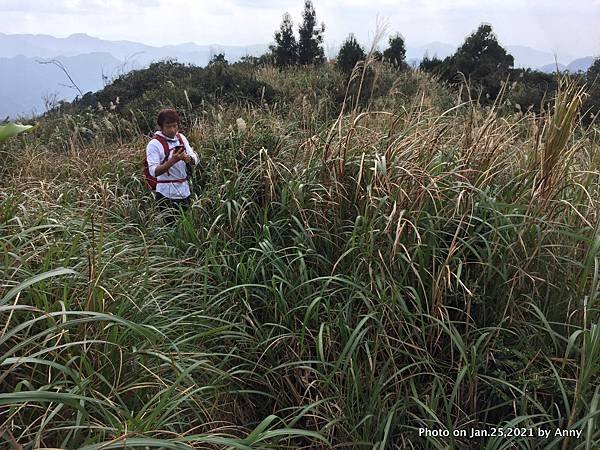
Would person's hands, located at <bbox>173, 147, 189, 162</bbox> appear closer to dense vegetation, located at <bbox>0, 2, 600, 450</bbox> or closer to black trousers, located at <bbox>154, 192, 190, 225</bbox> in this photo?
black trousers, located at <bbox>154, 192, 190, 225</bbox>

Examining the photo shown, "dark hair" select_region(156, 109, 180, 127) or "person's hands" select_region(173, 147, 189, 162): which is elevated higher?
"dark hair" select_region(156, 109, 180, 127)

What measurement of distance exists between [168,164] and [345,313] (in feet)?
8.20

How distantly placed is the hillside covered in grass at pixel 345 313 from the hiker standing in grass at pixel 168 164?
1.15 metres

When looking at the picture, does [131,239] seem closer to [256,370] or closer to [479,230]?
[256,370]

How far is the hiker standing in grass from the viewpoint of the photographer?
399cm

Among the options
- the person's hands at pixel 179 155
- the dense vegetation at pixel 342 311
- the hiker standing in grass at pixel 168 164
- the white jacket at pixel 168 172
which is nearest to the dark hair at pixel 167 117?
the hiker standing in grass at pixel 168 164

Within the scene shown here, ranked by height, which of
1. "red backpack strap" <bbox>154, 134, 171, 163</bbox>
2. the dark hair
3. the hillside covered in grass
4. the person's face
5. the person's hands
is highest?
the dark hair

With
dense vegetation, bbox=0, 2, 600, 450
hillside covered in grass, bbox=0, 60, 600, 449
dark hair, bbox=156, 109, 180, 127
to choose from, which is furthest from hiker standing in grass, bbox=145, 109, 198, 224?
hillside covered in grass, bbox=0, 60, 600, 449

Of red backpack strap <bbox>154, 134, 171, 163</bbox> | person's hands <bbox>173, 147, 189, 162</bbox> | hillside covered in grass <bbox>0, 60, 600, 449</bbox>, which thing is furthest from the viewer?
red backpack strap <bbox>154, 134, 171, 163</bbox>

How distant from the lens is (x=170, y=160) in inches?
156

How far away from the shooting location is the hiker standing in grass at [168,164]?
3988mm

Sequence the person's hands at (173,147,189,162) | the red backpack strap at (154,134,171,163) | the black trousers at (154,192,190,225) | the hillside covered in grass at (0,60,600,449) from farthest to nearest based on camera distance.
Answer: the red backpack strap at (154,134,171,163) < the person's hands at (173,147,189,162) < the black trousers at (154,192,190,225) < the hillside covered in grass at (0,60,600,449)

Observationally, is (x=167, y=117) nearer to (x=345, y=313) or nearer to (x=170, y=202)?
(x=170, y=202)

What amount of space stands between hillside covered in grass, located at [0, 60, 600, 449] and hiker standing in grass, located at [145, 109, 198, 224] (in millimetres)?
1147
